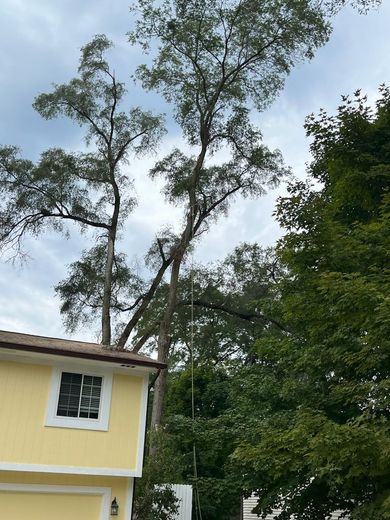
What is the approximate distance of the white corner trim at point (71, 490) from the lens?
799 cm

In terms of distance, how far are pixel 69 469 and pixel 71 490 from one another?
0.41m

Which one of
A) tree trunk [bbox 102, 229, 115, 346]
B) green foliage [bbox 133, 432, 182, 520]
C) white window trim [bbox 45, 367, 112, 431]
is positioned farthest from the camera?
tree trunk [bbox 102, 229, 115, 346]

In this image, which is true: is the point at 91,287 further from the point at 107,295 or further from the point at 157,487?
the point at 157,487

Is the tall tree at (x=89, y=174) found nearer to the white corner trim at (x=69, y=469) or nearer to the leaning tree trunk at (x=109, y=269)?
the leaning tree trunk at (x=109, y=269)

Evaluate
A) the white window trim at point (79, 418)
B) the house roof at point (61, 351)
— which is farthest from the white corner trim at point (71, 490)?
the house roof at point (61, 351)

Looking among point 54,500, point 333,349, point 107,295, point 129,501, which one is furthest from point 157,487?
point 107,295

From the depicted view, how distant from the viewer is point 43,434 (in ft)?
27.1

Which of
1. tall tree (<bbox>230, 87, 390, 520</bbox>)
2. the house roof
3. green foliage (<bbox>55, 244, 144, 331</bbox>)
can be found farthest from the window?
green foliage (<bbox>55, 244, 144, 331</bbox>)

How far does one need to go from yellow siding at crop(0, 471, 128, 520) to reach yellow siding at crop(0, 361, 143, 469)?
29cm

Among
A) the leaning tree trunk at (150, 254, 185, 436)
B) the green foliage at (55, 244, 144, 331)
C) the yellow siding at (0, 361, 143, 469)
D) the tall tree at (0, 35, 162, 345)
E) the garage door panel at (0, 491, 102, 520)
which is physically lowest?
the garage door panel at (0, 491, 102, 520)

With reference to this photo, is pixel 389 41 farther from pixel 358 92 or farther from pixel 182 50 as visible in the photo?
pixel 182 50

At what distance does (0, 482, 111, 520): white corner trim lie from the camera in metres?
7.99

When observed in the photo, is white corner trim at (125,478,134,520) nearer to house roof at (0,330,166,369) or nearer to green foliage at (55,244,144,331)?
house roof at (0,330,166,369)

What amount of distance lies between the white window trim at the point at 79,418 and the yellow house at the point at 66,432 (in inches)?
0.6
